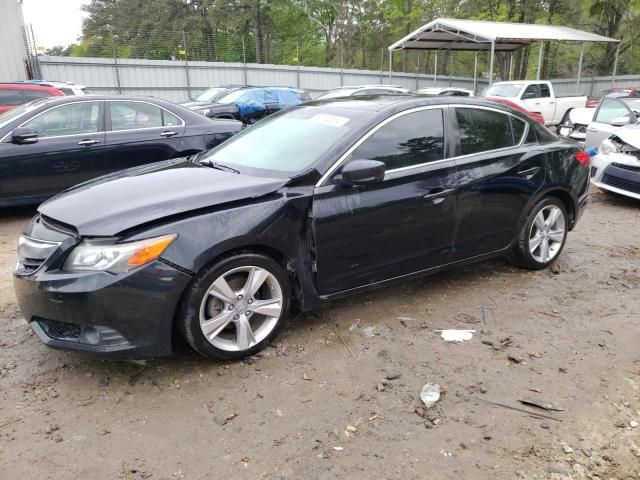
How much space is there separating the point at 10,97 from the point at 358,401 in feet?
32.3

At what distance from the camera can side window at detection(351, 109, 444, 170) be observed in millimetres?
3654

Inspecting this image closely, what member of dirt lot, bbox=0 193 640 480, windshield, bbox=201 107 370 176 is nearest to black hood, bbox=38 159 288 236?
windshield, bbox=201 107 370 176

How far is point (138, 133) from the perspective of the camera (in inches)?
270

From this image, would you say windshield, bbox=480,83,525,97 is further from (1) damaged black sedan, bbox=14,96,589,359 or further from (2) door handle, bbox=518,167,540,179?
(2) door handle, bbox=518,167,540,179

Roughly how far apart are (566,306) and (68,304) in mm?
3581

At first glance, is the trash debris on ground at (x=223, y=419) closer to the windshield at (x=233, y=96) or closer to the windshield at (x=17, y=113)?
the windshield at (x=17, y=113)

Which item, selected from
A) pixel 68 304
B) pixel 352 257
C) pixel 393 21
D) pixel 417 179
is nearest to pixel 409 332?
pixel 352 257

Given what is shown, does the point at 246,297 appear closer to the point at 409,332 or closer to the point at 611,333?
the point at 409,332

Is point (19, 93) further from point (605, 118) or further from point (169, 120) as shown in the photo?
point (605, 118)

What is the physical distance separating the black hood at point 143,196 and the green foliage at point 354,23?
89.5ft

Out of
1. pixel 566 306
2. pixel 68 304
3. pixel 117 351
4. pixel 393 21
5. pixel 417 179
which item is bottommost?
pixel 566 306

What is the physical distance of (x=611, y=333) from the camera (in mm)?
3715

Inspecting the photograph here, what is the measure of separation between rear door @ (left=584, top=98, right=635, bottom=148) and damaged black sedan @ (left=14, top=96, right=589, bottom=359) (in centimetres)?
491

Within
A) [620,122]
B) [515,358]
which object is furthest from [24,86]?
[620,122]
